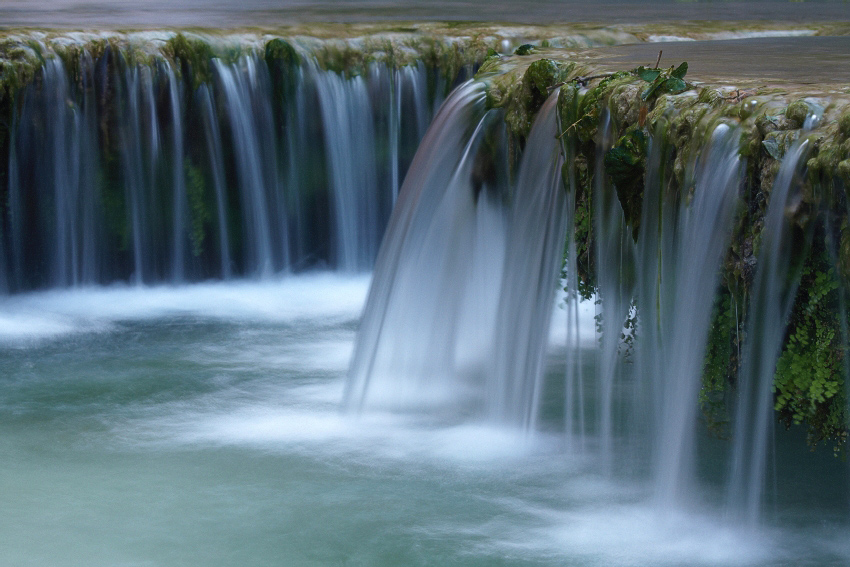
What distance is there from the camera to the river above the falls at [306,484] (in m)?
4.04

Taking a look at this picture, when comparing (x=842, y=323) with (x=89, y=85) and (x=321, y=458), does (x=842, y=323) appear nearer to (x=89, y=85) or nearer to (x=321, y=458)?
(x=321, y=458)

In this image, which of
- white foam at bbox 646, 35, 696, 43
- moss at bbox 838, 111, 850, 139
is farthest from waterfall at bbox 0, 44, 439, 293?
moss at bbox 838, 111, 850, 139

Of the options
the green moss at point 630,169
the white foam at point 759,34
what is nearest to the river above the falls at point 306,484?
the green moss at point 630,169

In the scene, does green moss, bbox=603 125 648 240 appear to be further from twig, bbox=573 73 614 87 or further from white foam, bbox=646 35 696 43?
white foam, bbox=646 35 696 43

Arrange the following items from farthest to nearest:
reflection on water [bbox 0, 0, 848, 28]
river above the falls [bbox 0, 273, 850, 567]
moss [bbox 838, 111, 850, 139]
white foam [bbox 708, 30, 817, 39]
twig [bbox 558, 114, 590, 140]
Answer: white foam [bbox 708, 30, 817, 39] → reflection on water [bbox 0, 0, 848, 28] → twig [bbox 558, 114, 590, 140] → river above the falls [bbox 0, 273, 850, 567] → moss [bbox 838, 111, 850, 139]

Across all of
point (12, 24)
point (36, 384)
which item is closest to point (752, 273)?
point (36, 384)

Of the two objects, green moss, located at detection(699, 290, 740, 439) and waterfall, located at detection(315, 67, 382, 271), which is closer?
green moss, located at detection(699, 290, 740, 439)

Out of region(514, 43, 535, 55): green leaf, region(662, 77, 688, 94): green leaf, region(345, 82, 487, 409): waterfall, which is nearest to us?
region(662, 77, 688, 94): green leaf

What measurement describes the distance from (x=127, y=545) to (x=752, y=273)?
7.97 feet

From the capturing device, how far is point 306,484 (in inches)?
182

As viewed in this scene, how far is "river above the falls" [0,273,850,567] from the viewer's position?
159 inches

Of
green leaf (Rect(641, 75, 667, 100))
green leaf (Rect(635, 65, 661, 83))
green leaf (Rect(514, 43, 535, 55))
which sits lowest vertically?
green leaf (Rect(641, 75, 667, 100))

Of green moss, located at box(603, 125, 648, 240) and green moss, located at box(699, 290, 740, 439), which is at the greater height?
green moss, located at box(603, 125, 648, 240)

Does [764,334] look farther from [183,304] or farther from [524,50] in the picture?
[183,304]
